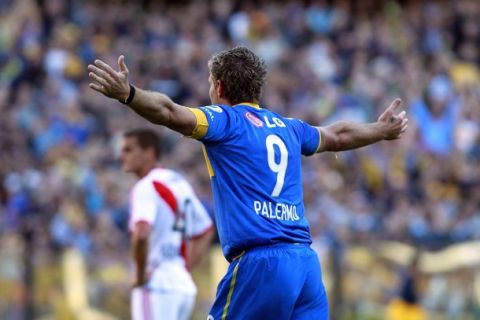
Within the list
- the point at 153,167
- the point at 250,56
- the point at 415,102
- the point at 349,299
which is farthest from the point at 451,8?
the point at 250,56

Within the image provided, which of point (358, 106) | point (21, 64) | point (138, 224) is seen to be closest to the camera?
point (138, 224)

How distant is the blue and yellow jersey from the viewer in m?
7.02

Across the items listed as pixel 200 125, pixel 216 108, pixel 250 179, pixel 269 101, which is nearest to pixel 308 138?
pixel 250 179

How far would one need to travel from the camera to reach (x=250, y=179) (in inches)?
278

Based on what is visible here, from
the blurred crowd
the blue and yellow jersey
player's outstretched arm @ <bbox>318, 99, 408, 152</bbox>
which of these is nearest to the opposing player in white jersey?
player's outstretched arm @ <bbox>318, 99, 408, 152</bbox>

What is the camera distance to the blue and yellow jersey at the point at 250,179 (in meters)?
7.02

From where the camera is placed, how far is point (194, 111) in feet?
22.5

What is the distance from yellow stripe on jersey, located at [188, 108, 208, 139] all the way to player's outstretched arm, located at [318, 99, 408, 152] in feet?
3.48

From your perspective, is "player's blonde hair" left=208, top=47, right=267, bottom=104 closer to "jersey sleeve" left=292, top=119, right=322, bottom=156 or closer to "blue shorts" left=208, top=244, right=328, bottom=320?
"jersey sleeve" left=292, top=119, right=322, bottom=156

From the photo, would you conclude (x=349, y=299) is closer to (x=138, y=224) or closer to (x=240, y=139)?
(x=138, y=224)

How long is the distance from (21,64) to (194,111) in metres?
10.8

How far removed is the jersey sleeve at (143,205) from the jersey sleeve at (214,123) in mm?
2467

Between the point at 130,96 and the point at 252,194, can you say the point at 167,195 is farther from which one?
the point at 130,96

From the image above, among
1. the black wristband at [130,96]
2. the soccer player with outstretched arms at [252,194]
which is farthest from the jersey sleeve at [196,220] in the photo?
the black wristband at [130,96]
